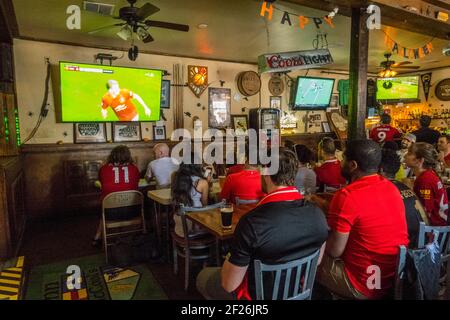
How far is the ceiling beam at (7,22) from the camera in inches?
144

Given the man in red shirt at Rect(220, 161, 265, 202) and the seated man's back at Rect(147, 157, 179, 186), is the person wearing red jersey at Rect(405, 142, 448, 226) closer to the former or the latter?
the man in red shirt at Rect(220, 161, 265, 202)

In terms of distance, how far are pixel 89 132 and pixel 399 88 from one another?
8.80 m

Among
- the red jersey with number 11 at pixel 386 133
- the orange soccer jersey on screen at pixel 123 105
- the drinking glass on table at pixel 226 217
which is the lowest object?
the drinking glass on table at pixel 226 217

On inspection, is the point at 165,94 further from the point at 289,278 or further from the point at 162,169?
the point at 289,278

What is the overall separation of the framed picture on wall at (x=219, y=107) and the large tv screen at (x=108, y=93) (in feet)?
4.27

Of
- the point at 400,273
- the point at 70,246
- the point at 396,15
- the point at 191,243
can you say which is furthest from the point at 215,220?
the point at 396,15

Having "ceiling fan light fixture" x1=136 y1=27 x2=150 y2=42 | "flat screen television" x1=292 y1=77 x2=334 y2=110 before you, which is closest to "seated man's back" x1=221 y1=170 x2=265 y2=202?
"ceiling fan light fixture" x1=136 y1=27 x2=150 y2=42

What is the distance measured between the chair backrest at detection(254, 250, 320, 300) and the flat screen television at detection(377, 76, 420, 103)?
9384 millimetres

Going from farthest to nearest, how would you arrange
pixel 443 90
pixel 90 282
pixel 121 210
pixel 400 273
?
pixel 443 90
pixel 121 210
pixel 90 282
pixel 400 273

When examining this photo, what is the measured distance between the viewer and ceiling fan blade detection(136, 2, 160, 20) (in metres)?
3.27

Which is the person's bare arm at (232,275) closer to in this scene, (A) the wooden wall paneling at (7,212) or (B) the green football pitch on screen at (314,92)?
(A) the wooden wall paneling at (7,212)

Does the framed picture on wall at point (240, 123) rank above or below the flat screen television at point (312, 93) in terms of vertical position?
below

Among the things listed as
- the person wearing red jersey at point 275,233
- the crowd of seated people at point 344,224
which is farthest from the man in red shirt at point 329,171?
the person wearing red jersey at point 275,233

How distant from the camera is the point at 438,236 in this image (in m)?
2.11
